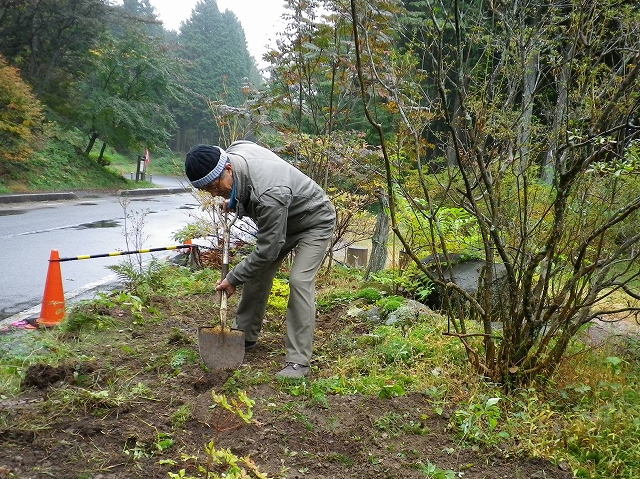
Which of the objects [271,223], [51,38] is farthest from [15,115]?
[271,223]

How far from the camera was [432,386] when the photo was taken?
3.47m

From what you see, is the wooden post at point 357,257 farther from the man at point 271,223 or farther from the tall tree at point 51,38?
the tall tree at point 51,38

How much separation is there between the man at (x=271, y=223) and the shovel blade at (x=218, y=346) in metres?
0.31

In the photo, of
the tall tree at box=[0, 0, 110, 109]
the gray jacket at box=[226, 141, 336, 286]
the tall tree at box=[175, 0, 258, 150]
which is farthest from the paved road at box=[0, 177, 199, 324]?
the tall tree at box=[175, 0, 258, 150]

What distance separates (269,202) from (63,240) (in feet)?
24.9

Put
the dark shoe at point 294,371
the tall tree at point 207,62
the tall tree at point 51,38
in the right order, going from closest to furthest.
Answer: the dark shoe at point 294,371 → the tall tree at point 51,38 → the tall tree at point 207,62

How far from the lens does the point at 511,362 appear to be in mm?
3422

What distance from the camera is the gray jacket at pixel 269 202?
3533mm

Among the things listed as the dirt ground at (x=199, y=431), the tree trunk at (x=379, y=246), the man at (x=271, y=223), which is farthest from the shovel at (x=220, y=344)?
the tree trunk at (x=379, y=246)

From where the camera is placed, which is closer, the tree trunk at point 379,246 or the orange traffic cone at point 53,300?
the orange traffic cone at point 53,300

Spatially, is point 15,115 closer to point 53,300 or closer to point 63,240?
point 63,240

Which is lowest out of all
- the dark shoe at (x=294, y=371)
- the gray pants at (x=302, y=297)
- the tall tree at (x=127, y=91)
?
the dark shoe at (x=294, y=371)

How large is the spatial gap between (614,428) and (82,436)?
2782mm

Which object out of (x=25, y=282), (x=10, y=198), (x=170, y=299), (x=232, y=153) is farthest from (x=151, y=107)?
(x=232, y=153)
